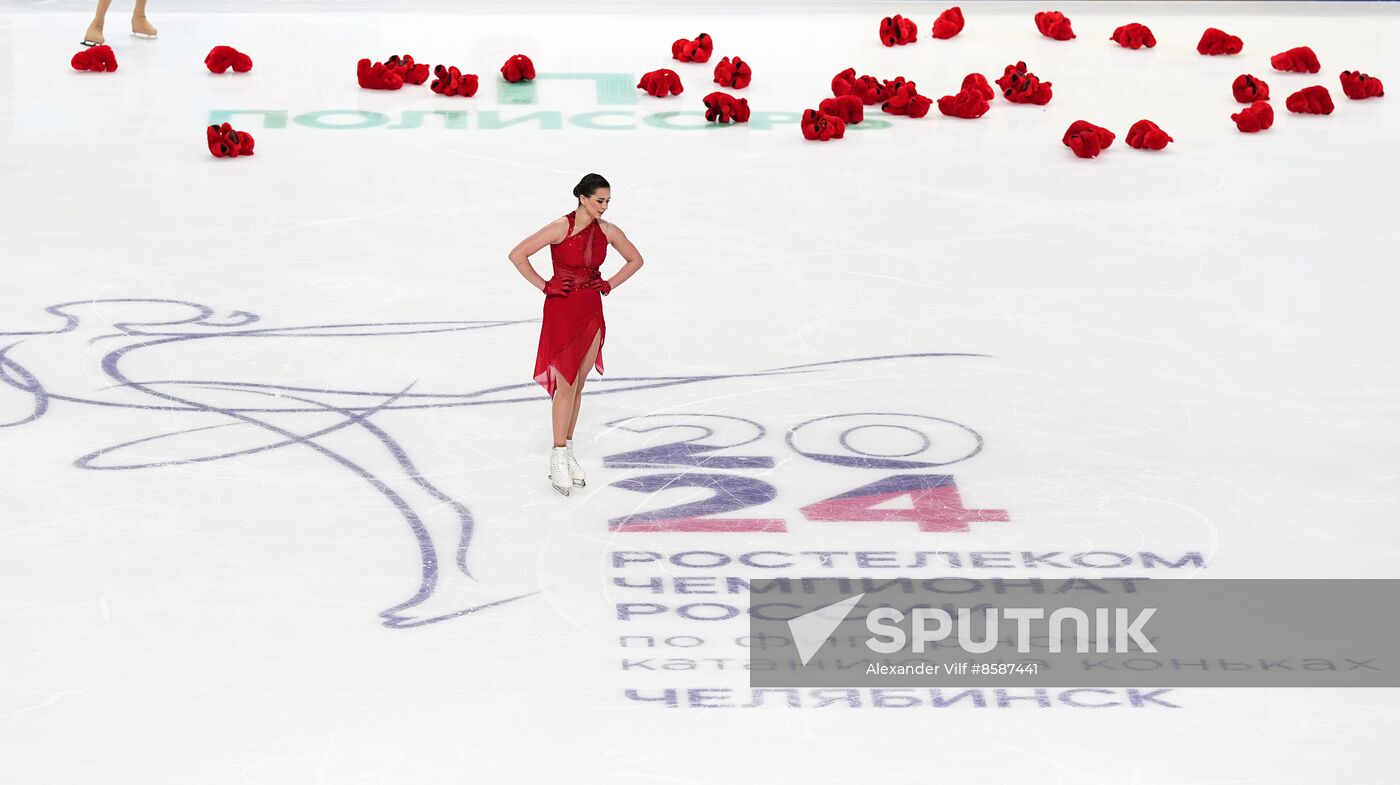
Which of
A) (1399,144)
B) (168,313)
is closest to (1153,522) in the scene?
(168,313)

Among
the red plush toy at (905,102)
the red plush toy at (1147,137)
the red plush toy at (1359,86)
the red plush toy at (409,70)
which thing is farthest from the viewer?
the red plush toy at (1359,86)

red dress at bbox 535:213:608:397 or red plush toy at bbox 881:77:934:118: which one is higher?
red plush toy at bbox 881:77:934:118

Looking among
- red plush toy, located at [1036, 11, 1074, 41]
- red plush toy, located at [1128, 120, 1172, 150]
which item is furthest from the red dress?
red plush toy, located at [1036, 11, 1074, 41]

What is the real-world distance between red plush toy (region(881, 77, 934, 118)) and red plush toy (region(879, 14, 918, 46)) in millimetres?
1618

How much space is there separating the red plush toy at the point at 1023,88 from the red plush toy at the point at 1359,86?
1726mm

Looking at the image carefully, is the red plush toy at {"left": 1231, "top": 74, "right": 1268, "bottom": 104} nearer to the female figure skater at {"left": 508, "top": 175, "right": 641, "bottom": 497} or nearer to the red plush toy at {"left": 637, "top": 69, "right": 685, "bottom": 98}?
the red plush toy at {"left": 637, "top": 69, "right": 685, "bottom": 98}

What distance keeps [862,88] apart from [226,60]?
3.55 metres

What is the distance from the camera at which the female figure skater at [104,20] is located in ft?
36.3

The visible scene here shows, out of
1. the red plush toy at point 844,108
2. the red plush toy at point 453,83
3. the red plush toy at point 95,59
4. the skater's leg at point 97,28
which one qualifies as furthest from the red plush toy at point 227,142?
the red plush toy at point 844,108

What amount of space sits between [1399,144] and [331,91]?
224 inches

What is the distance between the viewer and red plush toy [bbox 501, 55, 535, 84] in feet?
35.7

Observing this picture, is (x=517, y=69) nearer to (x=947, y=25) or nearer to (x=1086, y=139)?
(x=947, y=25)

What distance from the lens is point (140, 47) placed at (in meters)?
11.4

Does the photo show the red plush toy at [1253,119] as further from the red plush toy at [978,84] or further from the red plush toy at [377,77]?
the red plush toy at [377,77]
